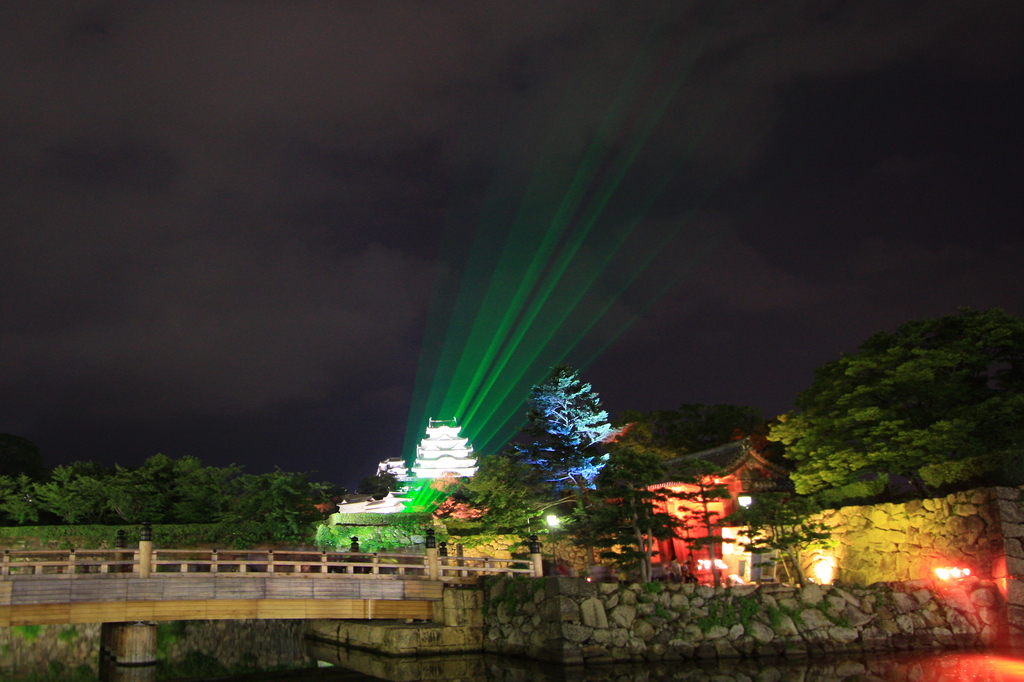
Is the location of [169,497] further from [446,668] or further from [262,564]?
[446,668]

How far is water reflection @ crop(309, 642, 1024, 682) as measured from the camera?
16.0 meters

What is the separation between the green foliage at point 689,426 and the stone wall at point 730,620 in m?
21.2

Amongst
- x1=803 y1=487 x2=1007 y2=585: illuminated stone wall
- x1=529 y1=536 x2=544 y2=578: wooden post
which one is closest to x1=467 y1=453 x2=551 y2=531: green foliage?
x1=529 y1=536 x2=544 y2=578: wooden post

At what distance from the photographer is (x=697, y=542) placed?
22.4 meters

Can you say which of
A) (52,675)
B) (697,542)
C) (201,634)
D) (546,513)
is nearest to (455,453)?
(546,513)

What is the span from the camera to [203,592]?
18906 mm

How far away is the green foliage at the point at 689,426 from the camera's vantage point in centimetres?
4203

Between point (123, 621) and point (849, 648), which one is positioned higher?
point (123, 621)

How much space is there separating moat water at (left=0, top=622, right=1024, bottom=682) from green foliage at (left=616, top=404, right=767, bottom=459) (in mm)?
22977

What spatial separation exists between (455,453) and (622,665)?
107ft

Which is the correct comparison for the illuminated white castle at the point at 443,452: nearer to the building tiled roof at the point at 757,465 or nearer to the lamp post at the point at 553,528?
the lamp post at the point at 553,528

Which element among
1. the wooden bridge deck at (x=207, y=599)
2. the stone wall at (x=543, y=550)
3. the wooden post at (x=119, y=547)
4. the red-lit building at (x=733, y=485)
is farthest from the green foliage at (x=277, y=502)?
the red-lit building at (x=733, y=485)

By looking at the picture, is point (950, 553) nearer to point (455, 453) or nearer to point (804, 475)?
point (804, 475)

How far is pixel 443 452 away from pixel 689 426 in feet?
54.0
